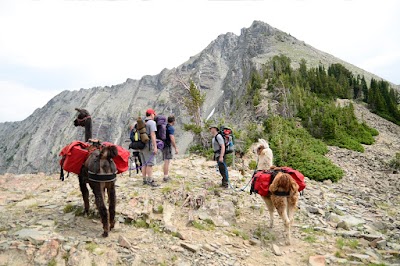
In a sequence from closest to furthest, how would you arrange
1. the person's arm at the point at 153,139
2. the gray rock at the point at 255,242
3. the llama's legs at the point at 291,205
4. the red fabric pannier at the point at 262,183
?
1. the gray rock at the point at 255,242
2. the llama's legs at the point at 291,205
3. the red fabric pannier at the point at 262,183
4. the person's arm at the point at 153,139

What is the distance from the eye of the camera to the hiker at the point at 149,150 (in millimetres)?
8172

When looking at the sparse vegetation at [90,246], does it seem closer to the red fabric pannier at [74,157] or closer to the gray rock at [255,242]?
the red fabric pannier at [74,157]

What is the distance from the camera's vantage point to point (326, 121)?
22.1 meters

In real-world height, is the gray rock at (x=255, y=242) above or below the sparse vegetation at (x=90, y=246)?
below

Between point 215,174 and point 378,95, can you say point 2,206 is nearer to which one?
point 215,174

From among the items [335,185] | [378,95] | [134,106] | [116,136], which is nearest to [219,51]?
[134,106]

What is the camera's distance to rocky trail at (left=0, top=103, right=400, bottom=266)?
4895 millimetres

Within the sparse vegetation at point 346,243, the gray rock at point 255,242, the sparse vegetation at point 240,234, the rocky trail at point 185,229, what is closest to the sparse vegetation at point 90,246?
the rocky trail at point 185,229

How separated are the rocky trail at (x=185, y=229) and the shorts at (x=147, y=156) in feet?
2.39

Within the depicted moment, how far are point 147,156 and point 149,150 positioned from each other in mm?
205

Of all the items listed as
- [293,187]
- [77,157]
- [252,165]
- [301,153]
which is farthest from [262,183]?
[301,153]

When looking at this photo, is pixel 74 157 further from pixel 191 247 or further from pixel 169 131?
pixel 169 131

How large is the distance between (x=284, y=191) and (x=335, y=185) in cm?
825

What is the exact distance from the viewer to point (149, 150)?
8453mm
